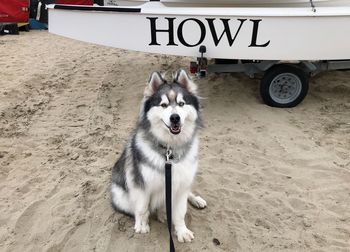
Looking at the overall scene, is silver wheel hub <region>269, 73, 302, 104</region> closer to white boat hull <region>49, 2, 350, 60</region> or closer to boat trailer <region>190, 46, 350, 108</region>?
boat trailer <region>190, 46, 350, 108</region>

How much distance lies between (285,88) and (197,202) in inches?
86.4

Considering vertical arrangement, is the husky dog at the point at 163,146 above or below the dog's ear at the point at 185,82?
below

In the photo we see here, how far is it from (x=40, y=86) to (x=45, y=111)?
94cm

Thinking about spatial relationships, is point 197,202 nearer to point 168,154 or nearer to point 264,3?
point 168,154

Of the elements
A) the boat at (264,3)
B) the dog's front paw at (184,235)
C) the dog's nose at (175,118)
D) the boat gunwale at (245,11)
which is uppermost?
the boat at (264,3)

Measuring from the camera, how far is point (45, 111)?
15.5ft

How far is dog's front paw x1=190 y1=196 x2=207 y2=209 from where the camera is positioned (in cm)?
300

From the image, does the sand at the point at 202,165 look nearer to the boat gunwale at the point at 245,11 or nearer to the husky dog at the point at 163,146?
the husky dog at the point at 163,146

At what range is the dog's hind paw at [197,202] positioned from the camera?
A: 9.86 feet

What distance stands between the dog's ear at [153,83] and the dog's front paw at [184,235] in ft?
3.17

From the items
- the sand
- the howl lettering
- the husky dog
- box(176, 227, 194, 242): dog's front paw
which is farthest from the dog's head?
the howl lettering

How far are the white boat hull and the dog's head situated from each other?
1.87 m

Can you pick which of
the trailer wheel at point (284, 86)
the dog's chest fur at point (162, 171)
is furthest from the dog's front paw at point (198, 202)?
the trailer wheel at point (284, 86)

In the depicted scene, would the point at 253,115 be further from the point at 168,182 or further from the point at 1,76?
the point at 1,76
